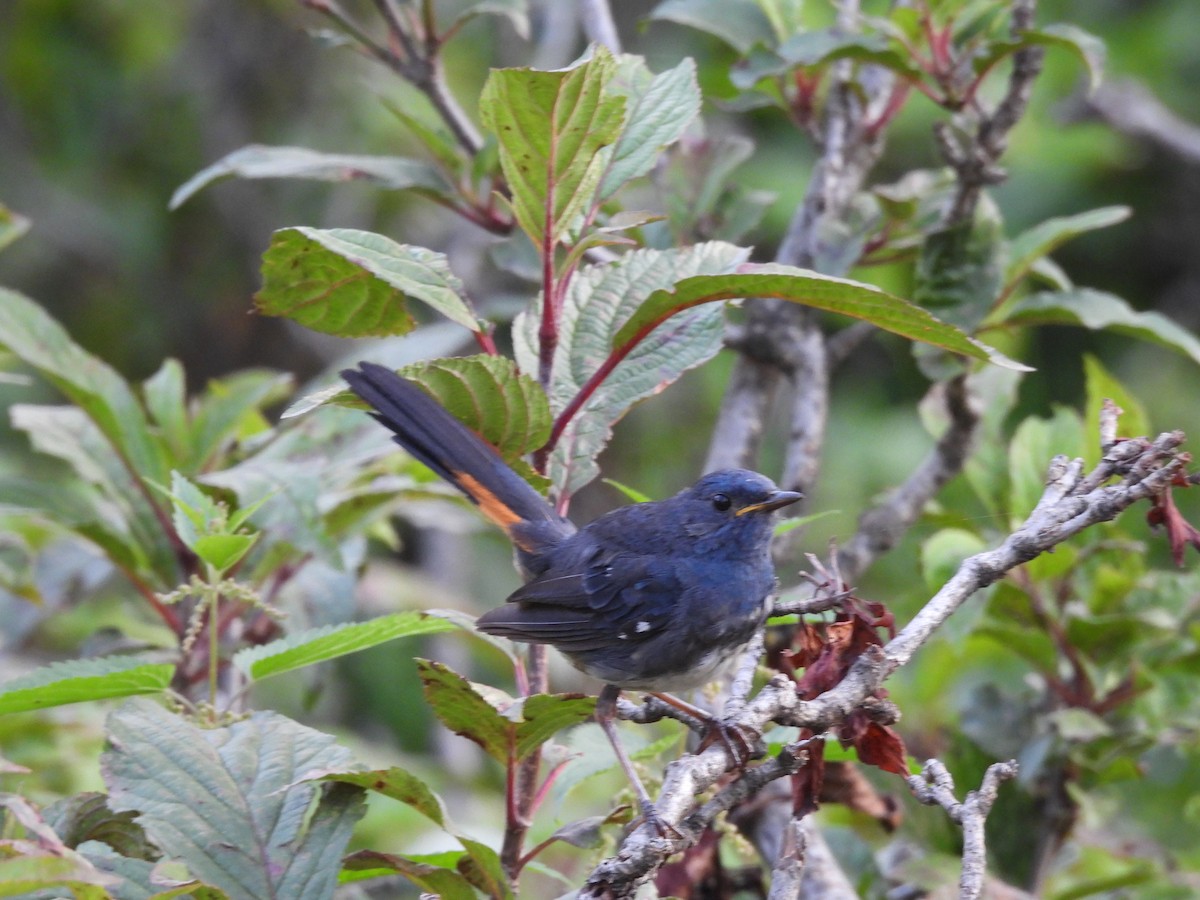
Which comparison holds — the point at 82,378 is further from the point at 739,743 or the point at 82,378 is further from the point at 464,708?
the point at 739,743

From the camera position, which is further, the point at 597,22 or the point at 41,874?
the point at 597,22

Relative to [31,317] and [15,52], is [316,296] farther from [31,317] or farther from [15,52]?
[15,52]

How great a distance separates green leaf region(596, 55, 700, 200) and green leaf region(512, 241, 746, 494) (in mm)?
145

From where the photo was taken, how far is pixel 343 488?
2.81 m

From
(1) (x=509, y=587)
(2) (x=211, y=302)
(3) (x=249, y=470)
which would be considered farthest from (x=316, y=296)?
(2) (x=211, y=302)

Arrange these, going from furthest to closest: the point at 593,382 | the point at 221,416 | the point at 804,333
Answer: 1. the point at 804,333
2. the point at 221,416
3. the point at 593,382

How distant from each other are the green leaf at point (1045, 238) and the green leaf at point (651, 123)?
1075mm

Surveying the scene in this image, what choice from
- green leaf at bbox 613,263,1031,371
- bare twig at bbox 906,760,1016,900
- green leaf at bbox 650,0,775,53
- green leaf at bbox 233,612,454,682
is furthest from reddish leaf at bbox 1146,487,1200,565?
Answer: green leaf at bbox 650,0,775,53

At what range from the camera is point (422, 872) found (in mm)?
1849

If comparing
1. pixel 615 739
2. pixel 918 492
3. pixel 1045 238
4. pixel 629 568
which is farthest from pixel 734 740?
pixel 1045 238

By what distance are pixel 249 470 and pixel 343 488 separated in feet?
0.93

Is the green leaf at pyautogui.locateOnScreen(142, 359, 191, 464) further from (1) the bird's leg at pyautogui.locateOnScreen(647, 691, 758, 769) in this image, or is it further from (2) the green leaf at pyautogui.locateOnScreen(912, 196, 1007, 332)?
(2) the green leaf at pyautogui.locateOnScreen(912, 196, 1007, 332)

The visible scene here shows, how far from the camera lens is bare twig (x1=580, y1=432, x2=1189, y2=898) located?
5.55ft

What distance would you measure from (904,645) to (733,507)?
3.66 feet
